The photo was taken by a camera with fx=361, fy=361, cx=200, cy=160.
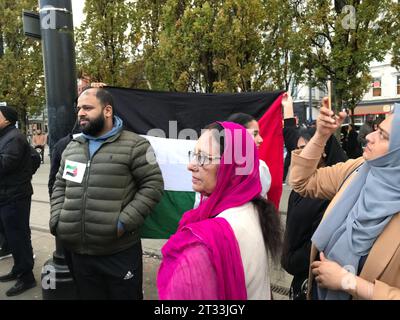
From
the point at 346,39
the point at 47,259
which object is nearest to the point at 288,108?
the point at 47,259

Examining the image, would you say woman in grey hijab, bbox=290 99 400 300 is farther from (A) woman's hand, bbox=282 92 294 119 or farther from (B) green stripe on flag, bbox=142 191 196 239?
(B) green stripe on flag, bbox=142 191 196 239

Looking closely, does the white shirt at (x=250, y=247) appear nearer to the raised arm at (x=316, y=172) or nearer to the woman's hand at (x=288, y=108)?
the raised arm at (x=316, y=172)

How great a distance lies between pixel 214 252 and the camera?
1.32 meters

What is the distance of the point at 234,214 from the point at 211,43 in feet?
22.8

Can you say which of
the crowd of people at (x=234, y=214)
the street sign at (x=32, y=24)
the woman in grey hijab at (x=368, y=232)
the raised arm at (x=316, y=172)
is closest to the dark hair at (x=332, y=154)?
the crowd of people at (x=234, y=214)

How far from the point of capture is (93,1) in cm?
968

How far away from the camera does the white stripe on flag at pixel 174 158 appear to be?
3.57 metres

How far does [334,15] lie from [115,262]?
314 inches

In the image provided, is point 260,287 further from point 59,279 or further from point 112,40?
point 112,40

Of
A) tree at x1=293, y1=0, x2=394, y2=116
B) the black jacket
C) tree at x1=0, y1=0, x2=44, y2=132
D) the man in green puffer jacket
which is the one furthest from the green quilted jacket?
tree at x1=0, y1=0, x2=44, y2=132

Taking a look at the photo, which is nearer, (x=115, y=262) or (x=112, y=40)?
(x=115, y=262)

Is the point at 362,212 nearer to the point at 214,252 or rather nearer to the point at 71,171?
the point at 214,252
